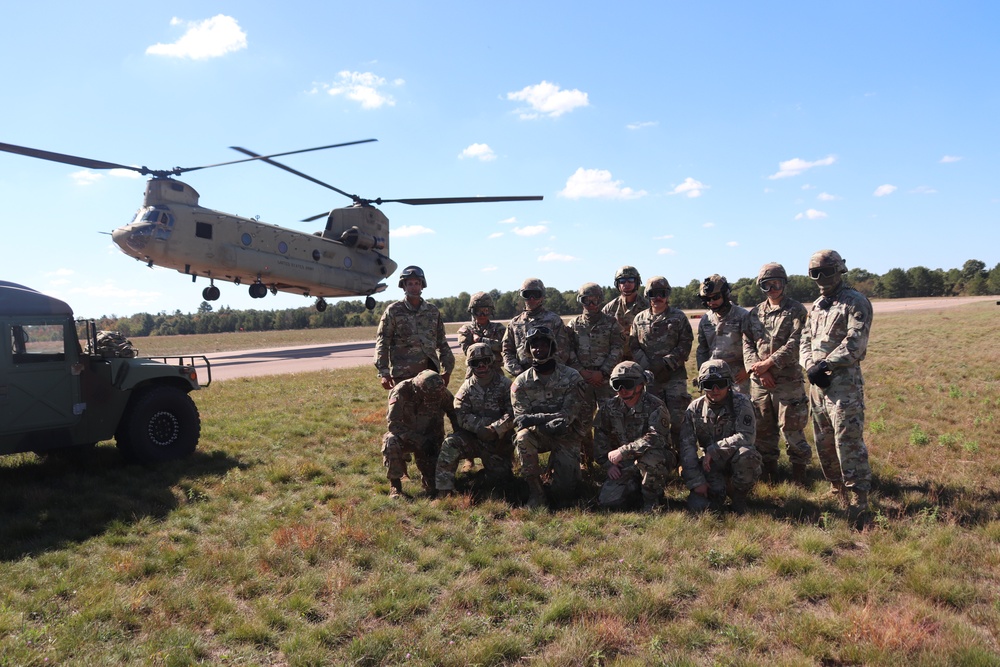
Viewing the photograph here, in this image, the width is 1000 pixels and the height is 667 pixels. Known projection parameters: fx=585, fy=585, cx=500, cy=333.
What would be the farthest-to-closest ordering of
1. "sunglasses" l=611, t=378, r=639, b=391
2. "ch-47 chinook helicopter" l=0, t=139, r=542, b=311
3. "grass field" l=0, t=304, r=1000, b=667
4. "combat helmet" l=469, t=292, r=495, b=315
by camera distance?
1. "ch-47 chinook helicopter" l=0, t=139, r=542, b=311
2. "combat helmet" l=469, t=292, r=495, b=315
3. "sunglasses" l=611, t=378, r=639, b=391
4. "grass field" l=0, t=304, r=1000, b=667

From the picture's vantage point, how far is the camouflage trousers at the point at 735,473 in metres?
5.62

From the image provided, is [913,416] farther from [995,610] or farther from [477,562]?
[477,562]

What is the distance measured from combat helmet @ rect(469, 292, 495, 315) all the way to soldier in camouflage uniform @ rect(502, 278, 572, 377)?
46cm

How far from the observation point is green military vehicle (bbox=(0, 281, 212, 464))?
6574 millimetres

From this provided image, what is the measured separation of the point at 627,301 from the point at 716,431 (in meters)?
2.47

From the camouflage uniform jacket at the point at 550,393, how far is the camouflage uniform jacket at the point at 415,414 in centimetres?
103

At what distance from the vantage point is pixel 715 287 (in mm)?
6715

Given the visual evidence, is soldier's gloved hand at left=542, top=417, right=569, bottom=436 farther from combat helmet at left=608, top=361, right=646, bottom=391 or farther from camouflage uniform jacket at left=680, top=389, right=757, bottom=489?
camouflage uniform jacket at left=680, top=389, right=757, bottom=489

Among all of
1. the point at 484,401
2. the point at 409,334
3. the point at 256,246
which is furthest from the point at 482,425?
the point at 256,246

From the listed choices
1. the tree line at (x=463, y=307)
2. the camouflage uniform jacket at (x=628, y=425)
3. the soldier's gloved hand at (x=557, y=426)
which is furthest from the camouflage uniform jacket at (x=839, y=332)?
the tree line at (x=463, y=307)

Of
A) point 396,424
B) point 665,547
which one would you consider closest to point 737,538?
point 665,547

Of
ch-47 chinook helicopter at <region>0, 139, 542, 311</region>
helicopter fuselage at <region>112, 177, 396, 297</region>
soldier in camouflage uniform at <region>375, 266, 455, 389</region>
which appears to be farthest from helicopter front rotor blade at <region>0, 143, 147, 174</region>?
soldier in camouflage uniform at <region>375, 266, 455, 389</region>

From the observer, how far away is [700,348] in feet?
23.4

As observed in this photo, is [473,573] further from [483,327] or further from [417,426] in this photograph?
[483,327]
